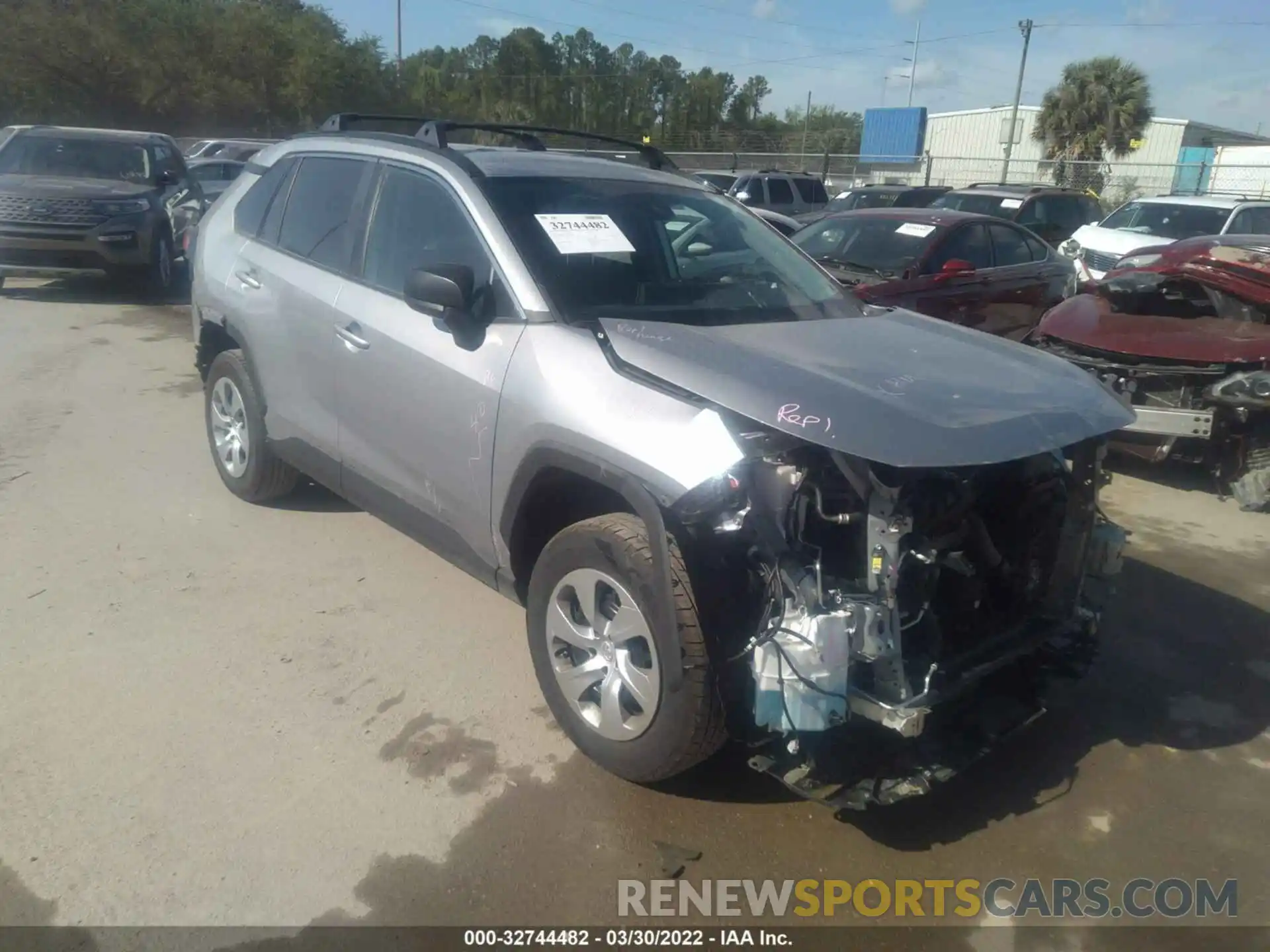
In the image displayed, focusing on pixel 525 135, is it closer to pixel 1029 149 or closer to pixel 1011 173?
pixel 1011 173

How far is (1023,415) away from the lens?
9.57ft

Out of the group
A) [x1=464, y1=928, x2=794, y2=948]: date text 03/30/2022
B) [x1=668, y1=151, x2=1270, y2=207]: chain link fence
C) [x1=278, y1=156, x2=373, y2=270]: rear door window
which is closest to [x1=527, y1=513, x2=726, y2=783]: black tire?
[x1=464, y1=928, x2=794, y2=948]: date text 03/30/2022

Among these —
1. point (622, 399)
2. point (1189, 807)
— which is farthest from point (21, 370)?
point (1189, 807)

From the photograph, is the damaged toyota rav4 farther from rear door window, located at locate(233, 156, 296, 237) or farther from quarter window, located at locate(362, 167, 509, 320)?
rear door window, located at locate(233, 156, 296, 237)

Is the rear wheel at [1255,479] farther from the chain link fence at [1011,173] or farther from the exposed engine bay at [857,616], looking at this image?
the chain link fence at [1011,173]

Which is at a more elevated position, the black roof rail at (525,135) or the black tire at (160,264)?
the black roof rail at (525,135)

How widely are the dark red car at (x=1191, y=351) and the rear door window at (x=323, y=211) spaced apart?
14.4ft

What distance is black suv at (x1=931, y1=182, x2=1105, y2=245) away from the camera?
1442cm

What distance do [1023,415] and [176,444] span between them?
17.4 ft

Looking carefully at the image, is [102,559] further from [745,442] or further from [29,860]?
[745,442]

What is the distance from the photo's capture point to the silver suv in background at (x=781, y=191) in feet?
60.4

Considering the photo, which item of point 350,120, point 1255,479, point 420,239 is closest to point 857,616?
point 420,239

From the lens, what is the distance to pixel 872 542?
108 inches

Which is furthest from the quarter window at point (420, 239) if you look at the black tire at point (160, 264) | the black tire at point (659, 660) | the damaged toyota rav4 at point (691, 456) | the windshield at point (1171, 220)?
the windshield at point (1171, 220)
